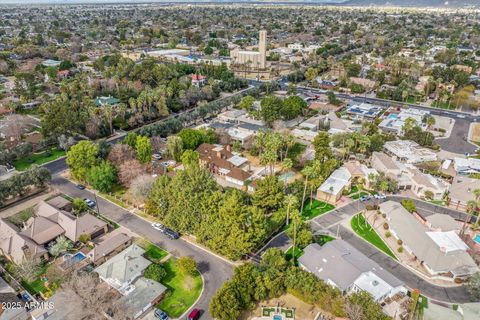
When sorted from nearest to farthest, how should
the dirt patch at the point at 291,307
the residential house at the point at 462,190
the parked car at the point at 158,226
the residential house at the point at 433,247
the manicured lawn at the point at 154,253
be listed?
the dirt patch at the point at 291,307, the residential house at the point at 433,247, the manicured lawn at the point at 154,253, the parked car at the point at 158,226, the residential house at the point at 462,190

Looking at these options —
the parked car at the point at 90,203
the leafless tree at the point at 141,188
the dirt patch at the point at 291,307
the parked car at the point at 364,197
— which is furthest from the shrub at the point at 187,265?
the parked car at the point at 364,197

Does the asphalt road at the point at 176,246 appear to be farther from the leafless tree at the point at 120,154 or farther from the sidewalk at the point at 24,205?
the leafless tree at the point at 120,154

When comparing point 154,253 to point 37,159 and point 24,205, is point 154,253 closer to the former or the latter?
point 24,205

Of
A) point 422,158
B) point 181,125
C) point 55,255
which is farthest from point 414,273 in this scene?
point 181,125

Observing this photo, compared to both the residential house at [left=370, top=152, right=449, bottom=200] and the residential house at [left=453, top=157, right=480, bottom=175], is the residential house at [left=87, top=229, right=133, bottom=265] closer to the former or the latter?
the residential house at [left=370, top=152, right=449, bottom=200]

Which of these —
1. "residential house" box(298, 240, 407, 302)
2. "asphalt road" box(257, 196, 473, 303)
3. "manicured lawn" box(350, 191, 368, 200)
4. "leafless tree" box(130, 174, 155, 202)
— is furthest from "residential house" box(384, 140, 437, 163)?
"leafless tree" box(130, 174, 155, 202)

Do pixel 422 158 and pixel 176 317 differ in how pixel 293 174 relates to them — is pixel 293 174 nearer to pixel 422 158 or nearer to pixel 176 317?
pixel 422 158
